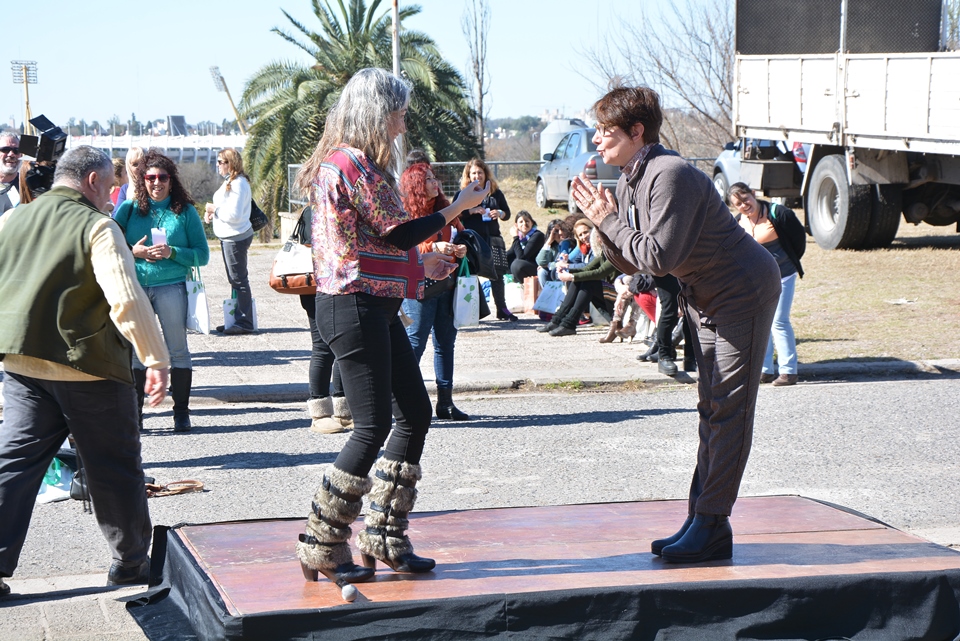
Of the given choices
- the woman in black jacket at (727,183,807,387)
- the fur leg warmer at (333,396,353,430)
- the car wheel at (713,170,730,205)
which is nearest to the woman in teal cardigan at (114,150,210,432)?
the fur leg warmer at (333,396,353,430)

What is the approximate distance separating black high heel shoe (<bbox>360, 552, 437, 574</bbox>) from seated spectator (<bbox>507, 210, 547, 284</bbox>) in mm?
10066

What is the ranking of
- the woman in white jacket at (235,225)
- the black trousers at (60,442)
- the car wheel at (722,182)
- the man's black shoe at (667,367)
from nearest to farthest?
the black trousers at (60,442), the man's black shoe at (667,367), the woman in white jacket at (235,225), the car wheel at (722,182)

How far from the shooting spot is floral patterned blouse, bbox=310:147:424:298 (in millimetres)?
3855

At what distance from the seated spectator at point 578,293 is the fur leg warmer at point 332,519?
8407 mm

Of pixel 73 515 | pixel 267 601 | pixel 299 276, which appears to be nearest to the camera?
pixel 267 601

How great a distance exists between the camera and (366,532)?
4.14 metres

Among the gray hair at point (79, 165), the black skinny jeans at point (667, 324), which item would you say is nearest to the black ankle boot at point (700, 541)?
the gray hair at point (79, 165)

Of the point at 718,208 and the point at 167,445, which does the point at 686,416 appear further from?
the point at 718,208

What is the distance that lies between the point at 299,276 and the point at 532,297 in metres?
7.28

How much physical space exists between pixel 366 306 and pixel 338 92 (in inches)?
932

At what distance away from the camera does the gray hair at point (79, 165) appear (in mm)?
4602

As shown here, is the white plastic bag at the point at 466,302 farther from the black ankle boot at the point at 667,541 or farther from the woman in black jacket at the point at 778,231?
the black ankle boot at the point at 667,541

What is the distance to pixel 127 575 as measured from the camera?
15.6 feet

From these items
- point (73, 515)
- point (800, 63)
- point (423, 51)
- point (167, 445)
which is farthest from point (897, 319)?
point (423, 51)
